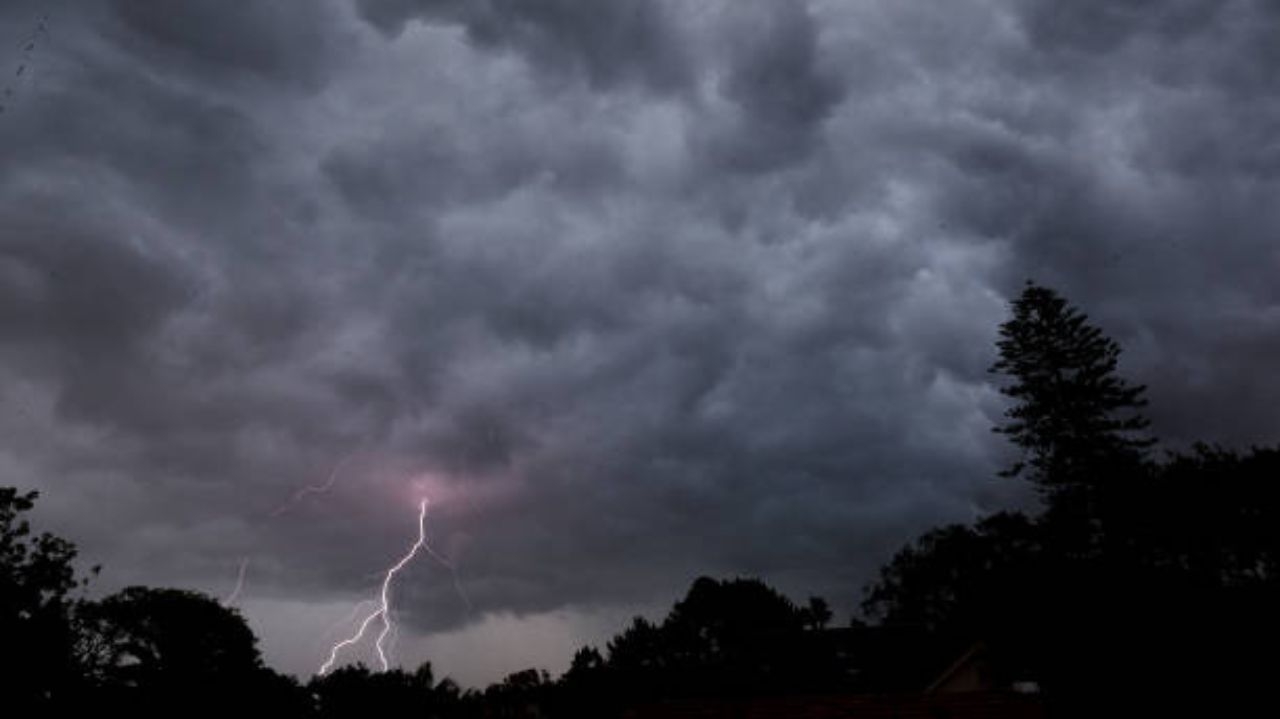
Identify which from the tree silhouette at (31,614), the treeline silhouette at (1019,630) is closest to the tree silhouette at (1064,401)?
the treeline silhouette at (1019,630)

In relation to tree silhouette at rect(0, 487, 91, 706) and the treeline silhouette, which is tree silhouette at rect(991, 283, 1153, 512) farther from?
tree silhouette at rect(0, 487, 91, 706)

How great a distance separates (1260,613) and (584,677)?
2355 inches

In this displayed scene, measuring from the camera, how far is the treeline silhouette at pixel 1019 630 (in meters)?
21.6

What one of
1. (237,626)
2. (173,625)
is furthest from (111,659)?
(237,626)

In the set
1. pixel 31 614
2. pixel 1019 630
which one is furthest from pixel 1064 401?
pixel 31 614

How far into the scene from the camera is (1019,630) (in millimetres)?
25672

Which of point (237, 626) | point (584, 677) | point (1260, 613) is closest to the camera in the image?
point (1260, 613)

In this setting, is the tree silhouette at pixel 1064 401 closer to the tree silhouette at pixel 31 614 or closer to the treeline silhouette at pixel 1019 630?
the treeline silhouette at pixel 1019 630

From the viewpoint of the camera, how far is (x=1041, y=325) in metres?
48.4

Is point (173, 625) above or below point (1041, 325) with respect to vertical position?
below

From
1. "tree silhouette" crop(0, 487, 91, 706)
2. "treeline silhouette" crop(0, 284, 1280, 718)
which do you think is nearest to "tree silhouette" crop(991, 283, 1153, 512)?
"treeline silhouette" crop(0, 284, 1280, 718)

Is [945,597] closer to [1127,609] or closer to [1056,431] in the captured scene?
[1056,431]

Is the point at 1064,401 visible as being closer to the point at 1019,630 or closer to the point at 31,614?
the point at 1019,630

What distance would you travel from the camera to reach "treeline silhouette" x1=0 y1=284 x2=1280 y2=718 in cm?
2162
